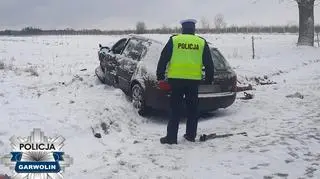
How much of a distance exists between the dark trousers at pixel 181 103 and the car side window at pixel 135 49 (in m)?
2.85

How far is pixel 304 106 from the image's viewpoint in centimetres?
1164

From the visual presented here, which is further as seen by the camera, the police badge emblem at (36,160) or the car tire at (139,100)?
the car tire at (139,100)

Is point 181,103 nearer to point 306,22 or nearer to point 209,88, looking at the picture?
point 209,88

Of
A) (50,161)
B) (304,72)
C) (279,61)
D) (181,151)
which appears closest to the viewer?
(50,161)

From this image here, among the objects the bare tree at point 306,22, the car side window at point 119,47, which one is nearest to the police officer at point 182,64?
the car side window at point 119,47

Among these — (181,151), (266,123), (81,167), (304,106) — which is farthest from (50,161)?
(304,106)

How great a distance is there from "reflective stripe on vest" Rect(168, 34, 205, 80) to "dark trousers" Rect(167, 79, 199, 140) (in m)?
0.12

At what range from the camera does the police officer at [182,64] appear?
866 centimetres

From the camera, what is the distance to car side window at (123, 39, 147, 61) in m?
11.7

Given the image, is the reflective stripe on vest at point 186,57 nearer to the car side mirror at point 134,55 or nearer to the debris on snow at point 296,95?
the car side mirror at point 134,55

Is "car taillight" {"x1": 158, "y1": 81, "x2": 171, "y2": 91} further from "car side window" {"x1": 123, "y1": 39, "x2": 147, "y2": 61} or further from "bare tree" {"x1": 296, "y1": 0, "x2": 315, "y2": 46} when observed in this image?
"bare tree" {"x1": 296, "y1": 0, "x2": 315, "y2": 46}

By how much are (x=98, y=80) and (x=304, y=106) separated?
5.24m

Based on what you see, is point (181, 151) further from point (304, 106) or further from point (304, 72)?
point (304, 72)

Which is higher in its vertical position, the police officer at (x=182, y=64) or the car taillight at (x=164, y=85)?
the police officer at (x=182, y=64)
